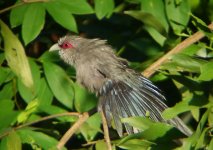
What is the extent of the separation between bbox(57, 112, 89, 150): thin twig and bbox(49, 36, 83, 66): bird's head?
91 cm

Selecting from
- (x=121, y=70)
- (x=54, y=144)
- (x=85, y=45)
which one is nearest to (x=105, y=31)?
(x=85, y=45)

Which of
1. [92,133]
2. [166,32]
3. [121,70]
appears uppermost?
[166,32]

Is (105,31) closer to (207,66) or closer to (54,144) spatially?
(54,144)

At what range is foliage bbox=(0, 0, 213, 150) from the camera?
409 cm

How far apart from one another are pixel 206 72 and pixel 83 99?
1436 millimetres

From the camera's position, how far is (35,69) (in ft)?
15.1

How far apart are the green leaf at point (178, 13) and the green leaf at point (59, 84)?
856 mm

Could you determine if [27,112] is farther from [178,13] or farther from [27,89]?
[178,13]

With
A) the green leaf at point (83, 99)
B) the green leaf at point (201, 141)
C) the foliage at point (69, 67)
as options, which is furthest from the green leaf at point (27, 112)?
the green leaf at point (201, 141)

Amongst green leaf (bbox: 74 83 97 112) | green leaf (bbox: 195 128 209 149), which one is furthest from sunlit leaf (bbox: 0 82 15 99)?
green leaf (bbox: 195 128 209 149)

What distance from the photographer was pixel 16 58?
14.0 ft

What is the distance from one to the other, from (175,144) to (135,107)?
109 centimetres

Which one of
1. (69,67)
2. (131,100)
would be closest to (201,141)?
(131,100)

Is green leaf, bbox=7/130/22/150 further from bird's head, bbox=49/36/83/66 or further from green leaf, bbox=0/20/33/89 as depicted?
bird's head, bbox=49/36/83/66
